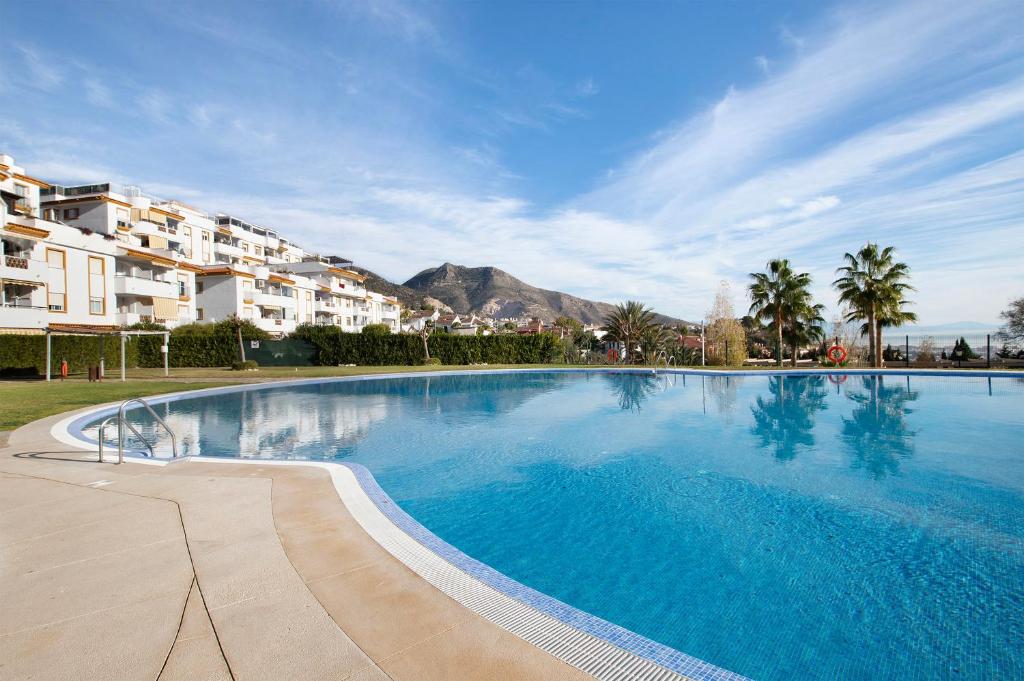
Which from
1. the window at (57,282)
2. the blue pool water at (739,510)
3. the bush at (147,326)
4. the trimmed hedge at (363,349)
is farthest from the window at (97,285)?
the blue pool water at (739,510)

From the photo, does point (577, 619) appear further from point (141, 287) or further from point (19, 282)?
point (141, 287)

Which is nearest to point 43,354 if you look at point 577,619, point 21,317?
point 21,317

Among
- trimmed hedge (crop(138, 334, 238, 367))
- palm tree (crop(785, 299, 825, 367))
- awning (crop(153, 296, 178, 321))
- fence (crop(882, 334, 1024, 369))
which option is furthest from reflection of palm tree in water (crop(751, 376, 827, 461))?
awning (crop(153, 296, 178, 321))

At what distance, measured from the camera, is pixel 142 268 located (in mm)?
36531

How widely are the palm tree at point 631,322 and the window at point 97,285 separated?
33.6 m

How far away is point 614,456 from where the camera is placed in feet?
30.1

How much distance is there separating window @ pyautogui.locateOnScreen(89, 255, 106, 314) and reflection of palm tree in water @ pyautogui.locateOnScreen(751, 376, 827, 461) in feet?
126

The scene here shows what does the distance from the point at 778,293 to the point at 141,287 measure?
41.6 m

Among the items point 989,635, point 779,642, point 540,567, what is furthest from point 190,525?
point 989,635

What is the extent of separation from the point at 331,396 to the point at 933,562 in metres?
17.1

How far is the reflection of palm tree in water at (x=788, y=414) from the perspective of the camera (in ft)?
33.9

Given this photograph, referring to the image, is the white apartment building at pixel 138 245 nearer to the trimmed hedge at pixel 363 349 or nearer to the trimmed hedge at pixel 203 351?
the trimmed hedge at pixel 203 351

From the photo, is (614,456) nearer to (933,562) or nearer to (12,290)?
(933,562)

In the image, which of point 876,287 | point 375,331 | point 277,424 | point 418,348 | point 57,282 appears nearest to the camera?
point 277,424
